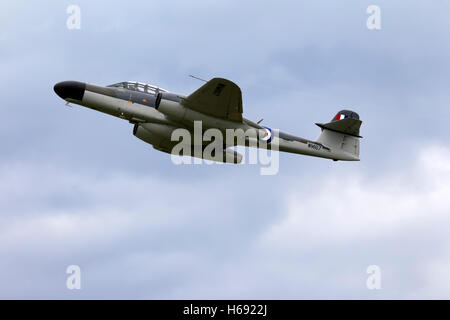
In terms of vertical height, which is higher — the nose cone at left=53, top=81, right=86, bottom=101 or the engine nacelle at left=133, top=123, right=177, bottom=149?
the nose cone at left=53, top=81, right=86, bottom=101

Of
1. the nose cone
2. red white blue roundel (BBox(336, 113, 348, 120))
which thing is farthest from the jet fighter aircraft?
red white blue roundel (BBox(336, 113, 348, 120))

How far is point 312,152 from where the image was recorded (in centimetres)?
3822

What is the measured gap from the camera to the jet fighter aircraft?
3322 cm

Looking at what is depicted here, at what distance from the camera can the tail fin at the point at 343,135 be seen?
1519 inches

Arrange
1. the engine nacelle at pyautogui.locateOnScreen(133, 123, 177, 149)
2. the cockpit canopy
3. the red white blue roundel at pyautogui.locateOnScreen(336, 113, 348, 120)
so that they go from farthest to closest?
the red white blue roundel at pyautogui.locateOnScreen(336, 113, 348, 120), the engine nacelle at pyautogui.locateOnScreen(133, 123, 177, 149), the cockpit canopy

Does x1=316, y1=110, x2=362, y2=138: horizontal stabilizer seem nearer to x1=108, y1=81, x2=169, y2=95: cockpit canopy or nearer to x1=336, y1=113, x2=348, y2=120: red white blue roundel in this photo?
x1=336, y1=113, x2=348, y2=120: red white blue roundel

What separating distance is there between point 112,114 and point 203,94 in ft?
17.2

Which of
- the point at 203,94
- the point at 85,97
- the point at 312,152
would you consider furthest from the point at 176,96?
the point at 312,152

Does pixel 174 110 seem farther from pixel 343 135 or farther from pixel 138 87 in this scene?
pixel 343 135

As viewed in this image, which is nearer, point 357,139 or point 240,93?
point 240,93

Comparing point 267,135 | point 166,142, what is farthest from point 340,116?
point 166,142

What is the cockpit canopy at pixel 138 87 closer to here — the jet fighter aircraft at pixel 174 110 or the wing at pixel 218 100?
the jet fighter aircraft at pixel 174 110

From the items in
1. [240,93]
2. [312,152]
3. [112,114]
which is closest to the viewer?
[240,93]

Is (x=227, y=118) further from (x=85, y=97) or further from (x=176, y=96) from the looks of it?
(x=85, y=97)
